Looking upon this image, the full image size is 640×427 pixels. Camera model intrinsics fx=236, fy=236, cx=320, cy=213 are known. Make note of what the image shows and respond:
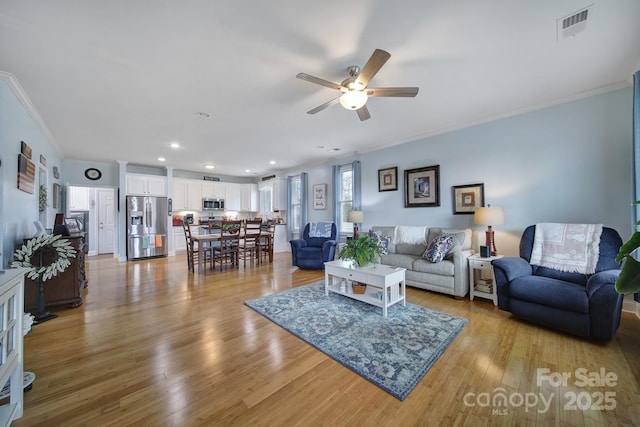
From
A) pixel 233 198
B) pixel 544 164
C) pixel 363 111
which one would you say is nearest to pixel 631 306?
pixel 544 164

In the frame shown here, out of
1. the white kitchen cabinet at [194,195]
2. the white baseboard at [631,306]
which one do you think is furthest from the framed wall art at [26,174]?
the white baseboard at [631,306]

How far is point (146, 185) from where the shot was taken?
6590 millimetres

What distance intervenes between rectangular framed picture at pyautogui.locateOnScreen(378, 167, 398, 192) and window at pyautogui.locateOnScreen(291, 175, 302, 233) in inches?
111

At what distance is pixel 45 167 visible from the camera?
12.9 ft

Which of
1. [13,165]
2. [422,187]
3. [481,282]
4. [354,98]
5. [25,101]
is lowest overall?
[481,282]

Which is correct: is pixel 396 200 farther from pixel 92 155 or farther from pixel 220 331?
pixel 92 155

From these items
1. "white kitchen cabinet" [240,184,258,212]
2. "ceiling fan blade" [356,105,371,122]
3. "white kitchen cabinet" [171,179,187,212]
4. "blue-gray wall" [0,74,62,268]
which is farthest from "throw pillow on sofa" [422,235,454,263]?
"white kitchen cabinet" [171,179,187,212]

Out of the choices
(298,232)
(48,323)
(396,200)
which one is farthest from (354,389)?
(298,232)

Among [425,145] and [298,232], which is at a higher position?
[425,145]

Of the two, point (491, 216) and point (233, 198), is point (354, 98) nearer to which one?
point (491, 216)

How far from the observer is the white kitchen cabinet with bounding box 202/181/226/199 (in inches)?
304

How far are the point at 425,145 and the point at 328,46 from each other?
2.97 m

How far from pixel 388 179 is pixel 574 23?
3.15m

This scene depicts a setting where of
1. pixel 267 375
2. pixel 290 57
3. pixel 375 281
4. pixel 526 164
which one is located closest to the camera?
pixel 267 375
